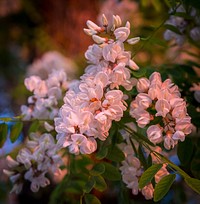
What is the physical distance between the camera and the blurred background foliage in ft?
2.10

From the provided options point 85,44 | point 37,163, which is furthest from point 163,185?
point 85,44

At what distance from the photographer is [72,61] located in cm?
152

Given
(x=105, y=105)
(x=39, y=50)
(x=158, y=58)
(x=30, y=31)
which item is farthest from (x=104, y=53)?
(x=30, y=31)

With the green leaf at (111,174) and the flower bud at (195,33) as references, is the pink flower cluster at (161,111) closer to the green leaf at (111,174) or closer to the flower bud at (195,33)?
the green leaf at (111,174)

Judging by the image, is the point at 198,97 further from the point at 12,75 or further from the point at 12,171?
the point at 12,75

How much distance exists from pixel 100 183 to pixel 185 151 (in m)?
0.13

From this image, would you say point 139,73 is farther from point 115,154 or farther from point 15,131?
point 15,131

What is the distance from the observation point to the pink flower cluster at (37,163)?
603 mm

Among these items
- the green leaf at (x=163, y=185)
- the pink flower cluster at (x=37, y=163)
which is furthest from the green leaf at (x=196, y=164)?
the pink flower cluster at (x=37, y=163)

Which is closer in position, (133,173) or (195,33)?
(133,173)

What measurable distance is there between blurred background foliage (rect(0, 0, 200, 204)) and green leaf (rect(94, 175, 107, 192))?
0.04 m

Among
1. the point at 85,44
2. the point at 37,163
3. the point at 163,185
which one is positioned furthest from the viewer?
the point at 85,44

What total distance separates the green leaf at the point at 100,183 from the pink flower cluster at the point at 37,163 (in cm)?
8

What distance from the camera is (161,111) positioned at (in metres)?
0.50
